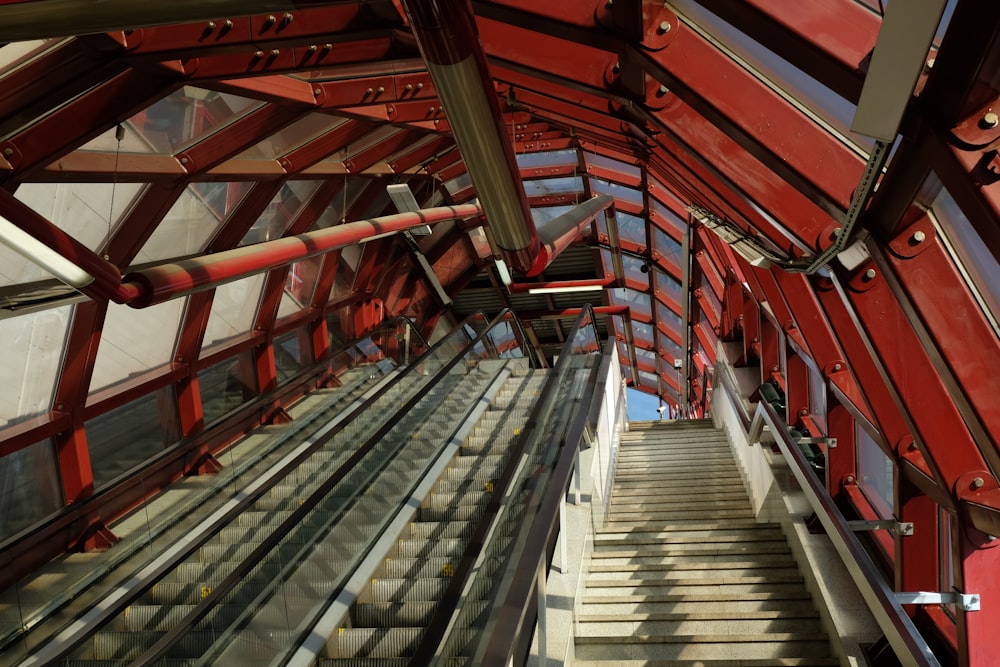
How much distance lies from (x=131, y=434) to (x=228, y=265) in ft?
23.7

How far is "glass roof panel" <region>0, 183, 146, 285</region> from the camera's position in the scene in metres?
7.83

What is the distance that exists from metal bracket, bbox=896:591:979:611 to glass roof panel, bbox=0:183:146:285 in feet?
25.9

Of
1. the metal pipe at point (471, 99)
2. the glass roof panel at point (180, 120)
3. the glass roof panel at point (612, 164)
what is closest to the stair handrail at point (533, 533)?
the metal pipe at point (471, 99)

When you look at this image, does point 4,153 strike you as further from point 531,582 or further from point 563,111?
point 531,582

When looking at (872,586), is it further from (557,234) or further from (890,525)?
(557,234)

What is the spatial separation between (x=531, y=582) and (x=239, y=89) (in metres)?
6.22

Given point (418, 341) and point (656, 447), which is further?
point (418, 341)

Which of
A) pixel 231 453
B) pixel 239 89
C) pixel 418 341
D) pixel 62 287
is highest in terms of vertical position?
pixel 418 341

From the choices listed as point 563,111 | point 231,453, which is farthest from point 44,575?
point 563,111

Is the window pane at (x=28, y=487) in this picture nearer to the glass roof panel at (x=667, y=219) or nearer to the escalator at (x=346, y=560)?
the escalator at (x=346, y=560)

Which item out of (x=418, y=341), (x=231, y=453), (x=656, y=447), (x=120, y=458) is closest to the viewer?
(x=231, y=453)

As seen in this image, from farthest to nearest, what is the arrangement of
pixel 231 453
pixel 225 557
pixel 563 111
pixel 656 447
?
pixel 656 447 < pixel 231 453 < pixel 563 111 < pixel 225 557

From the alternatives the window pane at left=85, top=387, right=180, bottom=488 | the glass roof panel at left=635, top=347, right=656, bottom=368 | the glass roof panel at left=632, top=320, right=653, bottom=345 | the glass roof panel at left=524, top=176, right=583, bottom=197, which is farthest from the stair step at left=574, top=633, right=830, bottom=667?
the glass roof panel at left=635, top=347, right=656, bottom=368

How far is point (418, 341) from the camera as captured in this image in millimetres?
18500
